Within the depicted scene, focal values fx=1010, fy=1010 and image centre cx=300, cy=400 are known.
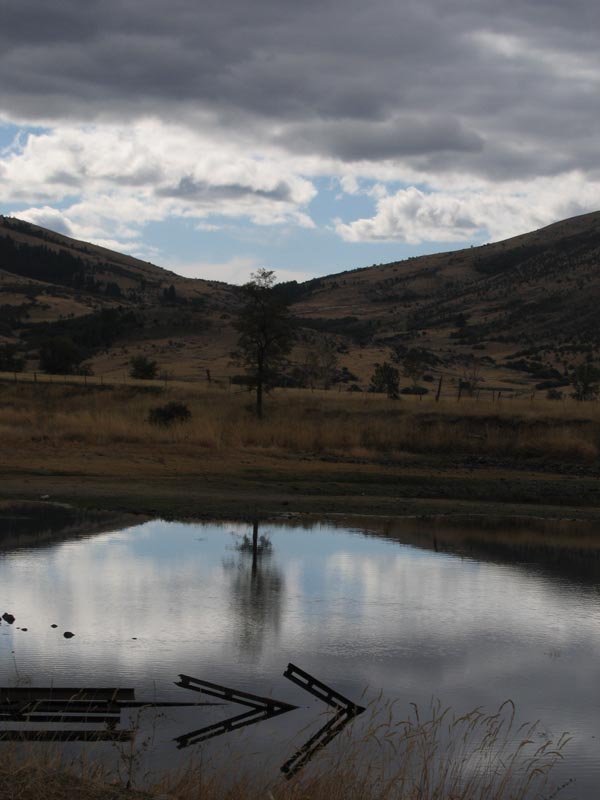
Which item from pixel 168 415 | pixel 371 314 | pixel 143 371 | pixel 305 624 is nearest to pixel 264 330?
pixel 168 415

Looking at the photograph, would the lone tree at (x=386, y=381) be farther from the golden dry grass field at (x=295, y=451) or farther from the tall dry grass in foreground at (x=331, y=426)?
the tall dry grass in foreground at (x=331, y=426)

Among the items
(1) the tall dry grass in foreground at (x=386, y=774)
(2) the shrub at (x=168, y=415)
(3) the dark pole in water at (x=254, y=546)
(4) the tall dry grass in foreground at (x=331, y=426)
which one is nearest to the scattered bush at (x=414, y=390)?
(4) the tall dry grass in foreground at (x=331, y=426)

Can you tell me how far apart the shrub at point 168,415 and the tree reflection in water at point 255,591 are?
17.0 meters

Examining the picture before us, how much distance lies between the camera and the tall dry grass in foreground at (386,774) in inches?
272

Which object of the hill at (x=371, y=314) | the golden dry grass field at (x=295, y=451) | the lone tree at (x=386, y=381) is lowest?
the golden dry grass field at (x=295, y=451)

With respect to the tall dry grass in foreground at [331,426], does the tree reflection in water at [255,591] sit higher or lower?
lower

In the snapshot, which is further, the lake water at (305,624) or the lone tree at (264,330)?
the lone tree at (264,330)

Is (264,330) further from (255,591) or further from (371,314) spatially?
(371,314)

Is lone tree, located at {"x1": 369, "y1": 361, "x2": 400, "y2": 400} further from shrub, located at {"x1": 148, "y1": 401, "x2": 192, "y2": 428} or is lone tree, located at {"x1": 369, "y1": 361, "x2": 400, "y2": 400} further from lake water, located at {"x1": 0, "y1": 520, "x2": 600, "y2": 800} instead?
lake water, located at {"x1": 0, "y1": 520, "x2": 600, "y2": 800}

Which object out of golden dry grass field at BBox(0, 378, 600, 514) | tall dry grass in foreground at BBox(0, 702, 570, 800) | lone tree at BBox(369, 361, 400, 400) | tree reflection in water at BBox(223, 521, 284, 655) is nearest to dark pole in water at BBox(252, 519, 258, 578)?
tree reflection in water at BBox(223, 521, 284, 655)

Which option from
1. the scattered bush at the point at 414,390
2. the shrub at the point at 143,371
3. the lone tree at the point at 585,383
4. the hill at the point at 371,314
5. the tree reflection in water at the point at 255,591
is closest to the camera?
the tree reflection in water at the point at 255,591

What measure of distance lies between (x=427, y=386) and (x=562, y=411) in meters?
31.5

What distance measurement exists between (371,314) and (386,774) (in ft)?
477

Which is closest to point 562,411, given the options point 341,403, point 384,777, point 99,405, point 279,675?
point 341,403
